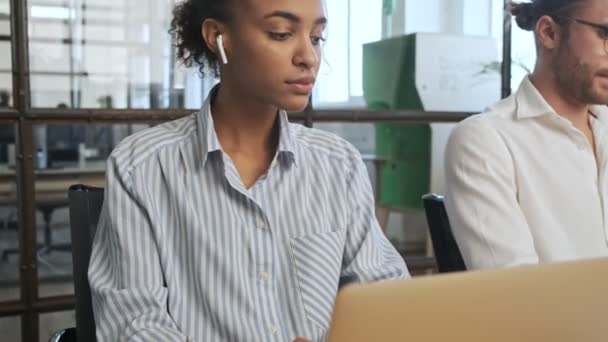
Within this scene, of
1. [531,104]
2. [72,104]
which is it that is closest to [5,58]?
[72,104]

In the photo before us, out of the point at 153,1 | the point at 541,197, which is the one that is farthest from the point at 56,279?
the point at 541,197

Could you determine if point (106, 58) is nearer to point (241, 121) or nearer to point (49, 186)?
point (49, 186)

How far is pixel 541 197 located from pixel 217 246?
0.73 m

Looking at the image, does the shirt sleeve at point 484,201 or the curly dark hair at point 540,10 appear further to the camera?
the curly dark hair at point 540,10

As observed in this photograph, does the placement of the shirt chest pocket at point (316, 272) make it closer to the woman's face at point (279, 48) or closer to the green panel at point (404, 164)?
the woman's face at point (279, 48)

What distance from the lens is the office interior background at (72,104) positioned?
1844 millimetres

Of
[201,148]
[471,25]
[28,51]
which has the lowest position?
[201,148]

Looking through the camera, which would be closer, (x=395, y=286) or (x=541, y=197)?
(x=395, y=286)

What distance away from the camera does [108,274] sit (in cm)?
109

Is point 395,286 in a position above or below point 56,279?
A: above

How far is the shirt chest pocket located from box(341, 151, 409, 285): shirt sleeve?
0.16 ft

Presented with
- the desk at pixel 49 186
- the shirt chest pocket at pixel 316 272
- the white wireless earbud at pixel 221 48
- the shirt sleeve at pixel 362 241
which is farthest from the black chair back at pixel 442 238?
the desk at pixel 49 186

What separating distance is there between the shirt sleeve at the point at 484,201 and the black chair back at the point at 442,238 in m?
0.02

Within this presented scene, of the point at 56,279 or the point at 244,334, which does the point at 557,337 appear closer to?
the point at 244,334
